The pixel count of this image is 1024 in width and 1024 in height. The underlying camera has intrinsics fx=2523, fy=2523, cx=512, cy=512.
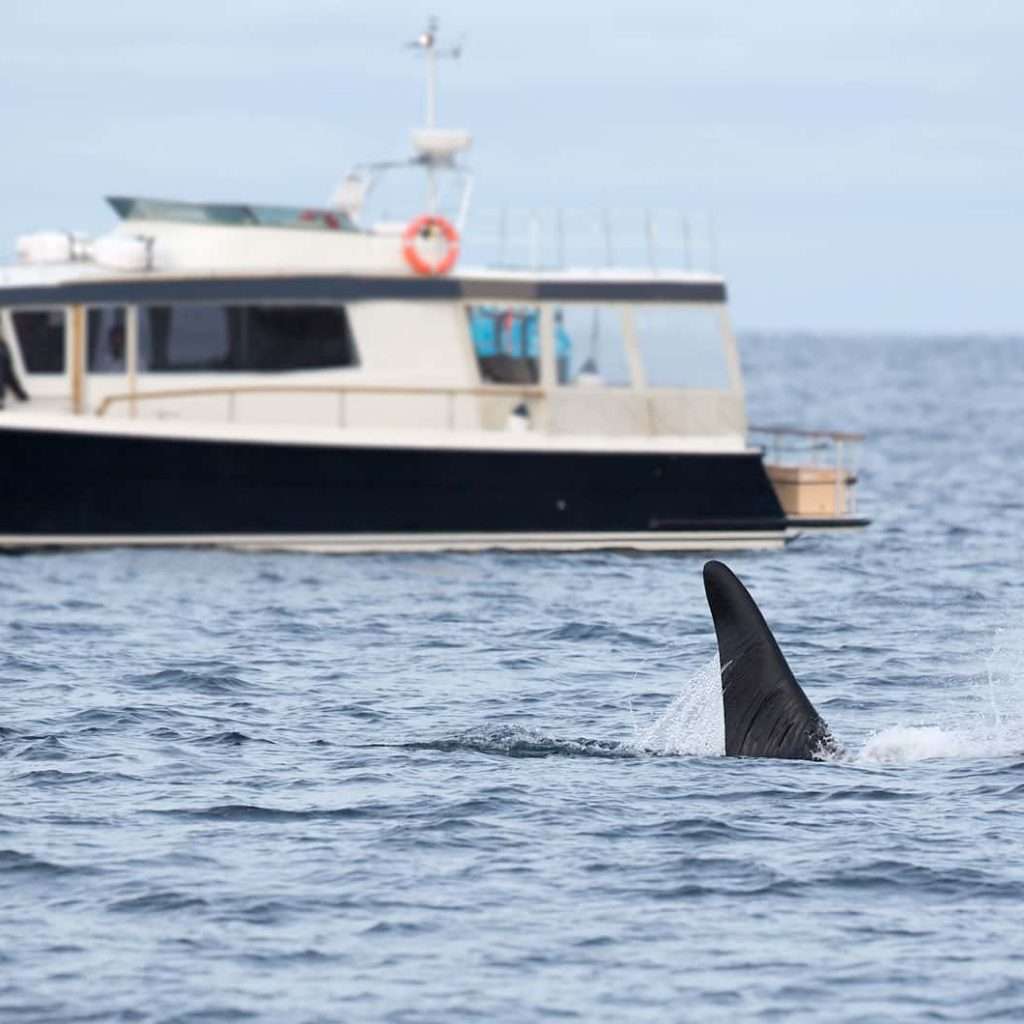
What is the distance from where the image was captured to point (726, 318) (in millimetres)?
29984

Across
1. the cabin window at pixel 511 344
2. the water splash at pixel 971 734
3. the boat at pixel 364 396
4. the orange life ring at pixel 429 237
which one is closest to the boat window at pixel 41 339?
the boat at pixel 364 396

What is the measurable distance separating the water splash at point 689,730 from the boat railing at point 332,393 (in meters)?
10.1

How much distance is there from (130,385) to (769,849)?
1606 centimetres

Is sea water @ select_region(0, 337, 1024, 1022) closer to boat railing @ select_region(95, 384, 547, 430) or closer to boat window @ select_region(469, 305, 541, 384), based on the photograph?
boat railing @ select_region(95, 384, 547, 430)

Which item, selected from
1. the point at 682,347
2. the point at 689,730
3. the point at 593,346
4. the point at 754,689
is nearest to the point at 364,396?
the point at 593,346

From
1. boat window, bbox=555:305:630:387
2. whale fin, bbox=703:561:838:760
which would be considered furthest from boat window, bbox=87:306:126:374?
whale fin, bbox=703:561:838:760

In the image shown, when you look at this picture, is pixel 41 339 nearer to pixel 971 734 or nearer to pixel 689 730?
pixel 689 730

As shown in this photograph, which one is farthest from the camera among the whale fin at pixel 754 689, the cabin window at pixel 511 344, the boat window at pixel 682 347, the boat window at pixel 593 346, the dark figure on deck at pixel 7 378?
the boat window at pixel 682 347

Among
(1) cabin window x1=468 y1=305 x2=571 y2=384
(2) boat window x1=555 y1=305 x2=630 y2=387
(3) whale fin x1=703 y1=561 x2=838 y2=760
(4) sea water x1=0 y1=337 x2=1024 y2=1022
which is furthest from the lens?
(2) boat window x1=555 y1=305 x2=630 y2=387

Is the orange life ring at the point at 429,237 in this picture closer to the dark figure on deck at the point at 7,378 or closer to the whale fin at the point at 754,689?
the dark figure on deck at the point at 7,378

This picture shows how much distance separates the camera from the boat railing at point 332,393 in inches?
1082

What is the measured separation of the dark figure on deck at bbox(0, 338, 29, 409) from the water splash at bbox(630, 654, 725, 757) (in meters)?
12.3

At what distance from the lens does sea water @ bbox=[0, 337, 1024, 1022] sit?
11.3 m

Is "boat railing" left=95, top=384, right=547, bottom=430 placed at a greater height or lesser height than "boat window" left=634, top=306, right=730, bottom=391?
lesser
